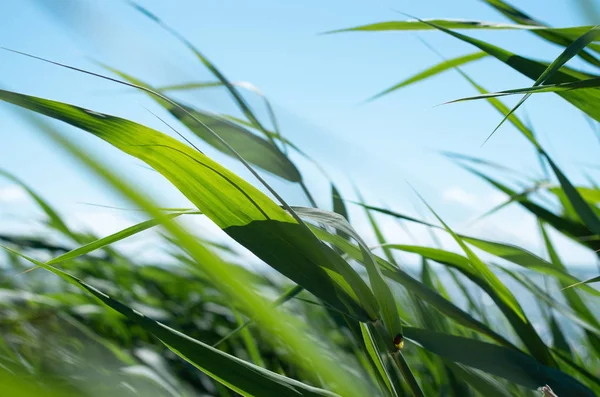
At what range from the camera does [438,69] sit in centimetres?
69

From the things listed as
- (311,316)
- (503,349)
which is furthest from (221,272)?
(311,316)

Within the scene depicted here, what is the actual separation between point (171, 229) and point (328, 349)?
457 millimetres

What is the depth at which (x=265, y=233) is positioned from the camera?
339 mm

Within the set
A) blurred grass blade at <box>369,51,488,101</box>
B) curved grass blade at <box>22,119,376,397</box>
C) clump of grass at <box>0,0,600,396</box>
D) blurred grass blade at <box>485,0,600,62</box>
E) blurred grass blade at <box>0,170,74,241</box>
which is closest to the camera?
curved grass blade at <box>22,119,376,397</box>

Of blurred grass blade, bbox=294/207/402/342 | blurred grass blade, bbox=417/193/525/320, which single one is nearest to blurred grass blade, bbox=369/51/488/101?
blurred grass blade, bbox=417/193/525/320

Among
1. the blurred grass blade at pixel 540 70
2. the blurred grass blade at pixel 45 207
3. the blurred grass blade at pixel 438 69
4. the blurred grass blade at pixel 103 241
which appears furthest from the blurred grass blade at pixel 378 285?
the blurred grass blade at pixel 45 207

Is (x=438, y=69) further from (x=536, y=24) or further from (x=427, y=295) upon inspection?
(x=427, y=295)

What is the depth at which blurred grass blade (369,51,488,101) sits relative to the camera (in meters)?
0.64

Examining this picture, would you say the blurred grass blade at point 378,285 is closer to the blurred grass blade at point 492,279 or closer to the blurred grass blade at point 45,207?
the blurred grass blade at point 492,279

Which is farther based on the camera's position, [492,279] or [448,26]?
[448,26]

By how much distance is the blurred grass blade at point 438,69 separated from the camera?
0.64 m

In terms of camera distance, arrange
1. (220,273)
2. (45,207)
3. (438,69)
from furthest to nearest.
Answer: (45,207) → (438,69) → (220,273)

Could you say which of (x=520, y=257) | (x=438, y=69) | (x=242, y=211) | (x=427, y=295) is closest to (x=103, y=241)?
(x=242, y=211)

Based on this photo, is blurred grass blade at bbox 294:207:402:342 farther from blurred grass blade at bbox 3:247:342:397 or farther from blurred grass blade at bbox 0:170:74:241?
blurred grass blade at bbox 0:170:74:241
